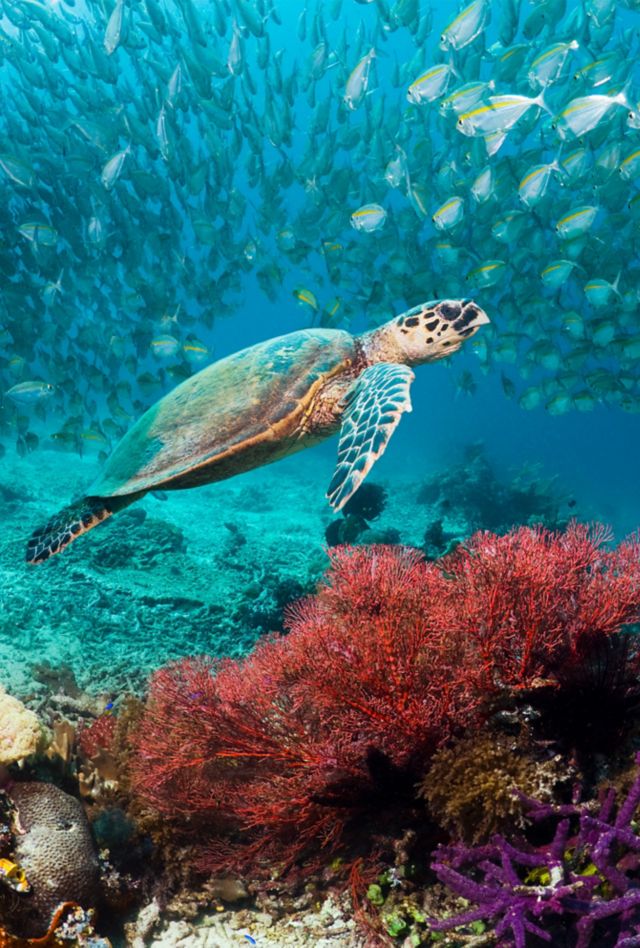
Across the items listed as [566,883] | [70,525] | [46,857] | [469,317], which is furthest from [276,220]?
[566,883]

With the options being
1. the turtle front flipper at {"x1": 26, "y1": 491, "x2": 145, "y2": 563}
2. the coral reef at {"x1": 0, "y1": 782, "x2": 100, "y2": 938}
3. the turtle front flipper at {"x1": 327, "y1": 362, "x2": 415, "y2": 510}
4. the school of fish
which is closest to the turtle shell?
the turtle front flipper at {"x1": 26, "y1": 491, "x2": 145, "y2": 563}

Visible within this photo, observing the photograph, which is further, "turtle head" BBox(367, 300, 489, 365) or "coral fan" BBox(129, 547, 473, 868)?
"turtle head" BBox(367, 300, 489, 365)

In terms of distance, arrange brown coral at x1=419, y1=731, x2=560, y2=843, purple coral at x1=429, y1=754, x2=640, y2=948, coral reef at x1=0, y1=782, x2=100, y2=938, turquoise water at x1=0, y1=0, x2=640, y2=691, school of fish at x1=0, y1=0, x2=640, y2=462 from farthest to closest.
→ school of fish at x1=0, y1=0, x2=640, y2=462, turquoise water at x1=0, y1=0, x2=640, y2=691, coral reef at x1=0, y1=782, x2=100, y2=938, brown coral at x1=419, y1=731, x2=560, y2=843, purple coral at x1=429, y1=754, x2=640, y2=948

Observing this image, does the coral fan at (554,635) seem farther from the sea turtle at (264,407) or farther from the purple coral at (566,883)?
the sea turtle at (264,407)

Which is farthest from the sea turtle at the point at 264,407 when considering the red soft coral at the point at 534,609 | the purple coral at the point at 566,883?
the purple coral at the point at 566,883

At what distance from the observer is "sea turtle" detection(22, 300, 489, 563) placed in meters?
3.76

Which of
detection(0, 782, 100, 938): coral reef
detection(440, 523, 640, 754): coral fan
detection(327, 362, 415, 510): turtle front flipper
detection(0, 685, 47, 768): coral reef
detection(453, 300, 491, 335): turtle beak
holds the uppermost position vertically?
detection(453, 300, 491, 335): turtle beak

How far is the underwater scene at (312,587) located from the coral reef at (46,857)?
11mm

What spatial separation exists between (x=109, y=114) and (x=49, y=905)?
11.3 metres

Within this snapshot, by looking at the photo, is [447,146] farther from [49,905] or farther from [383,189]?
[49,905]

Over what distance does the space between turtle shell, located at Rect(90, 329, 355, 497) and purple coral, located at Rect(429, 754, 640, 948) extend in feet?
9.01

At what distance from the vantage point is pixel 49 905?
79.6 inches

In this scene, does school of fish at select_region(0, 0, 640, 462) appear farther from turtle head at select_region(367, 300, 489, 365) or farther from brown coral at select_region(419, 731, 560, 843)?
brown coral at select_region(419, 731, 560, 843)

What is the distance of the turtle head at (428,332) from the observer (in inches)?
159
